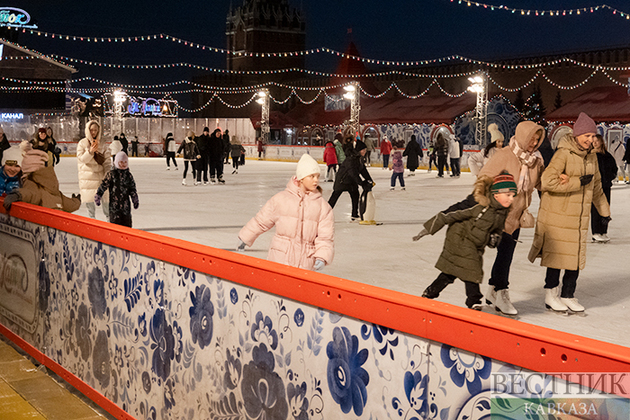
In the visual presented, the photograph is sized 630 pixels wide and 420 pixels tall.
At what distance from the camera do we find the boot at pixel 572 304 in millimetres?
4652

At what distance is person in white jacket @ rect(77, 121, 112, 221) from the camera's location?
7828 mm

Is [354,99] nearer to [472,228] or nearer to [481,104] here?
[481,104]

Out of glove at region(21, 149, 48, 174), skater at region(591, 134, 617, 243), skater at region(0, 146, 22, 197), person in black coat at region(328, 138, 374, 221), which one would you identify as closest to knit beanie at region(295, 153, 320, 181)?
skater at region(0, 146, 22, 197)

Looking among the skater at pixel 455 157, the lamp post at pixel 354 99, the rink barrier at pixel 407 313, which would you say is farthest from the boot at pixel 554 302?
the lamp post at pixel 354 99

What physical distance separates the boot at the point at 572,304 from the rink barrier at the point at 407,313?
2918 millimetres

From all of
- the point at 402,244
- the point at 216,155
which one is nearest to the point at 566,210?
the point at 402,244

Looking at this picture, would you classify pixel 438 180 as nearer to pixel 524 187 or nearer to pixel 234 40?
pixel 524 187

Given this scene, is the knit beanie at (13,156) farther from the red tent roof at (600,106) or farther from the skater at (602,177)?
the red tent roof at (600,106)

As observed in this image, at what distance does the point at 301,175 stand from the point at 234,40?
71.5m

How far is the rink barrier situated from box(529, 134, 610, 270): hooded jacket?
105 inches

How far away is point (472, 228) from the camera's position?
4.04 m

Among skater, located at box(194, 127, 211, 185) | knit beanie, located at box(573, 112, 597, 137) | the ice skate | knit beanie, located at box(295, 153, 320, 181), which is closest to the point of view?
knit beanie, located at box(295, 153, 320, 181)

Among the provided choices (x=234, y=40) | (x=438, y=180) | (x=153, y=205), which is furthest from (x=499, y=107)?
(x=234, y=40)

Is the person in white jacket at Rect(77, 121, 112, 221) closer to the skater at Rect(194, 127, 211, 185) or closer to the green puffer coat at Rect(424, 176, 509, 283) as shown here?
the green puffer coat at Rect(424, 176, 509, 283)
